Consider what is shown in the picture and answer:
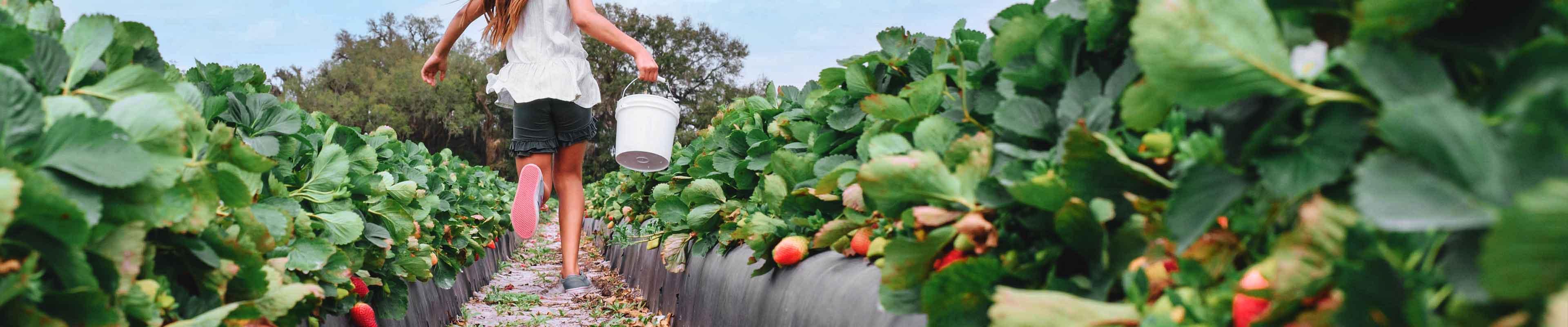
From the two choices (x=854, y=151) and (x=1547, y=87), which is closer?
(x=1547, y=87)

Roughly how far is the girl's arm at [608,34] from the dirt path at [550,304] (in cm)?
104

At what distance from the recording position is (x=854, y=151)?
2393 mm

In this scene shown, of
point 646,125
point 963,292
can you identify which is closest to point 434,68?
point 646,125

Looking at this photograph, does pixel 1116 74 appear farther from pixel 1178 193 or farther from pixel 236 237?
pixel 236 237

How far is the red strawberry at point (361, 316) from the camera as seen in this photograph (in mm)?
2475

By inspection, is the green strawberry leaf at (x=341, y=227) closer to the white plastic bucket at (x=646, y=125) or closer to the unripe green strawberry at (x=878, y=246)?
the unripe green strawberry at (x=878, y=246)

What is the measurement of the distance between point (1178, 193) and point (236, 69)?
7.18 feet

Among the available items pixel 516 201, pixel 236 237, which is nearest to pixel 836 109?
pixel 236 237

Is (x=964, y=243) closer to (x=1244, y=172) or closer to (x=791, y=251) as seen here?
(x=1244, y=172)

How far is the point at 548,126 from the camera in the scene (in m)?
4.59

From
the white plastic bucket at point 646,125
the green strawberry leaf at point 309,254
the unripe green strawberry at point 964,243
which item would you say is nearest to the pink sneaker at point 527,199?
the white plastic bucket at point 646,125

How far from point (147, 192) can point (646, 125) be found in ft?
10.2

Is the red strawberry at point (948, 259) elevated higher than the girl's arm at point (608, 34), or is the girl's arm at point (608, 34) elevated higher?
the girl's arm at point (608, 34)

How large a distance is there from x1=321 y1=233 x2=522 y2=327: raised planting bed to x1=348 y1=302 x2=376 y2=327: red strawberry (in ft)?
0.05
